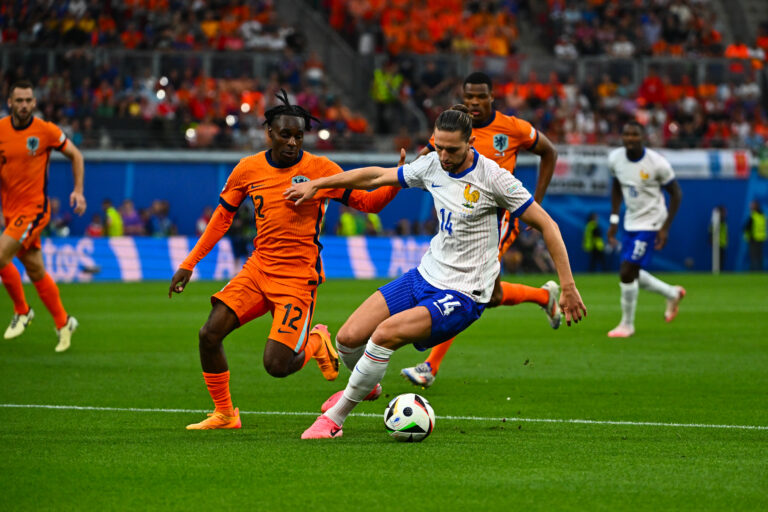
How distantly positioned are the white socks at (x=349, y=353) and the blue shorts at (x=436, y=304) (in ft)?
1.77

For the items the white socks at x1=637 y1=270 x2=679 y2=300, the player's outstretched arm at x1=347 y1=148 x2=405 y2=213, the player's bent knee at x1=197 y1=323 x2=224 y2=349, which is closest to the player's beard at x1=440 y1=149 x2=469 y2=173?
the player's outstretched arm at x1=347 y1=148 x2=405 y2=213

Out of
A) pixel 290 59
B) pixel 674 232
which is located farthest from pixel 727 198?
pixel 290 59

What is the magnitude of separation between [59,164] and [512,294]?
69.1 ft

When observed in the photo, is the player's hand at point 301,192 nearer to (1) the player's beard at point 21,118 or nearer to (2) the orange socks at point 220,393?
(2) the orange socks at point 220,393

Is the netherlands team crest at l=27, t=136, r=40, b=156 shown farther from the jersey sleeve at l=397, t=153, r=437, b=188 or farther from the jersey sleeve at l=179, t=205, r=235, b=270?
the jersey sleeve at l=397, t=153, r=437, b=188

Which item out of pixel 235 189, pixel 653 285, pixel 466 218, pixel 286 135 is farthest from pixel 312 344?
pixel 653 285

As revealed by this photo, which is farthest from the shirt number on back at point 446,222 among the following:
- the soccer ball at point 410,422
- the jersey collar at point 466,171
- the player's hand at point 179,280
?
the player's hand at point 179,280

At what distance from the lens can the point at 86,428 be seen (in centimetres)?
760

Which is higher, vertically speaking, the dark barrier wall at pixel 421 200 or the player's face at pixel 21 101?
the player's face at pixel 21 101

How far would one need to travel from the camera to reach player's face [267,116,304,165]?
7.93 metres

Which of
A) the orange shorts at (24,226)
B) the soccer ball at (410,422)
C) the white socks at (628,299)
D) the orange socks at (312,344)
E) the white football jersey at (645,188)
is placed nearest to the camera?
the soccer ball at (410,422)

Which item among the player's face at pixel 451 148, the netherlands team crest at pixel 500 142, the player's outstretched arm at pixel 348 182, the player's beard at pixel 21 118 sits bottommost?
the player's outstretched arm at pixel 348 182

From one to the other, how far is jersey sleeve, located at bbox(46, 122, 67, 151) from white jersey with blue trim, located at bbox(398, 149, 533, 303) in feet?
18.9

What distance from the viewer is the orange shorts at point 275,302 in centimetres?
794
